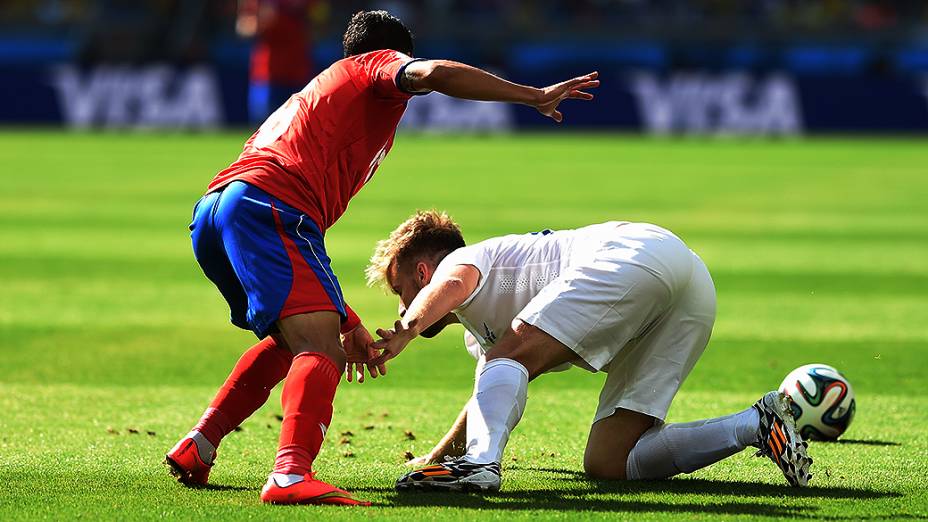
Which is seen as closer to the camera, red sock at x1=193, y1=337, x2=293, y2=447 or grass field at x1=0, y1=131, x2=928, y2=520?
grass field at x1=0, y1=131, x2=928, y2=520

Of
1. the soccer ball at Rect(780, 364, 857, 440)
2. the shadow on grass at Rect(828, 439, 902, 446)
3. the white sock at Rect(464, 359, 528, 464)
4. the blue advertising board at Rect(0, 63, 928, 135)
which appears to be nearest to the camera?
the white sock at Rect(464, 359, 528, 464)

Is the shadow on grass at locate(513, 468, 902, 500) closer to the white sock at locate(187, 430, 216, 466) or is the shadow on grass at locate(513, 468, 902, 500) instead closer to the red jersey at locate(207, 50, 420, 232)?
the white sock at locate(187, 430, 216, 466)

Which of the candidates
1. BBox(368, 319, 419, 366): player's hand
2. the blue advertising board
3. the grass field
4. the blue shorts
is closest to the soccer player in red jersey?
the blue shorts

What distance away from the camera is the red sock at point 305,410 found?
4.91 m

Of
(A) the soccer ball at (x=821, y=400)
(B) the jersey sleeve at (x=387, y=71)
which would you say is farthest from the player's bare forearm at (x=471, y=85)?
(A) the soccer ball at (x=821, y=400)

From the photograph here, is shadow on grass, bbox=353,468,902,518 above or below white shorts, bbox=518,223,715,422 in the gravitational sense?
below

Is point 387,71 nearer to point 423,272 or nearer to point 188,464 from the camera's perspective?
point 423,272

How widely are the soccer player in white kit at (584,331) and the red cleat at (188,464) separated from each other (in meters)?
0.75

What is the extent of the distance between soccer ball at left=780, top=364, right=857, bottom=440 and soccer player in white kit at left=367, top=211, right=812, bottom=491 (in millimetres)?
494

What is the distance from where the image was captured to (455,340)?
32.1 feet

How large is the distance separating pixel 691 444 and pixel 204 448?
1.87 metres

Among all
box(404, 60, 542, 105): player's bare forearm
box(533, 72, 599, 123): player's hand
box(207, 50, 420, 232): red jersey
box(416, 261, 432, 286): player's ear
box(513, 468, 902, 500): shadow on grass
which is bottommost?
box(513, 468, 902, 500): shadow on grass

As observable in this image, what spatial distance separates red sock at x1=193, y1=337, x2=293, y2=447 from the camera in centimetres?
552

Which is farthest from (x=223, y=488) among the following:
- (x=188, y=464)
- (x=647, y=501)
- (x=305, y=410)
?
(x=647, y=501)
